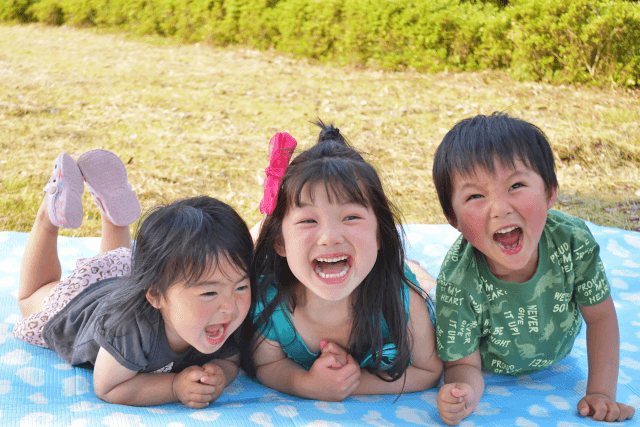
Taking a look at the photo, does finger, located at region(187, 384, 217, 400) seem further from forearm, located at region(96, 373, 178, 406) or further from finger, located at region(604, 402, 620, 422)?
finger, located at region(604, 402, 620, 422)

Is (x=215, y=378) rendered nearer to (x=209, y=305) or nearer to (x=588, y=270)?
(x=209, y=305)

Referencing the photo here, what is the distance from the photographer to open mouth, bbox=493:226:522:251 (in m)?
2.11

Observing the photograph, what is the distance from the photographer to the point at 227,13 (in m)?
10.0

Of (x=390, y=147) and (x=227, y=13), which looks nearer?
(x=390, y=147)

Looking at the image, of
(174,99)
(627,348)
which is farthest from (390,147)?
(627,348)

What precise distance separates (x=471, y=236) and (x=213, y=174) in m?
3.78

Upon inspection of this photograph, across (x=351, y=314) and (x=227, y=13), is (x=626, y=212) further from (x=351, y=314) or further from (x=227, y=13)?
(x=227, y=13)

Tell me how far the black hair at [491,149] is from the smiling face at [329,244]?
1.18 feet

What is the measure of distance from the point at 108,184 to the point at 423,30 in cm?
619

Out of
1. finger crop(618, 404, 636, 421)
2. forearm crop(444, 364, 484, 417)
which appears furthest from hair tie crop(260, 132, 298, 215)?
finger crop(618, 404, 636, 421)

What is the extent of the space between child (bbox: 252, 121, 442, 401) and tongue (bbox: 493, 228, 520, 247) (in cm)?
34

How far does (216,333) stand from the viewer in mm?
2154

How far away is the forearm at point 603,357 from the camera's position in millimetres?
2234

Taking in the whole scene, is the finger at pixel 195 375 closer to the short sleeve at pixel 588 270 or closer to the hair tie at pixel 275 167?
the hair tie at pixel 275 167
